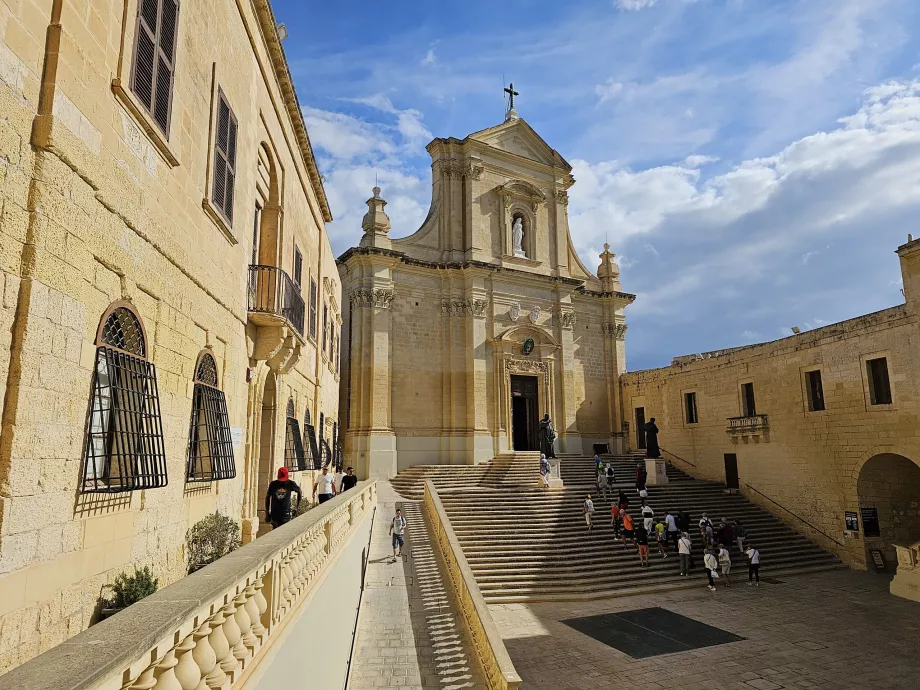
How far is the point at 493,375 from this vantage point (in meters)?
28.7

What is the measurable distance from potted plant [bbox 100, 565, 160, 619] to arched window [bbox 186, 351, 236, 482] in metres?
1.42

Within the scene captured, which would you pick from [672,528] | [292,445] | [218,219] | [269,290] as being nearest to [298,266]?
[269,290]

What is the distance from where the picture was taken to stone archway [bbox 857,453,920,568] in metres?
19.0

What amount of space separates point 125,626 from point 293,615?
2.79 meters

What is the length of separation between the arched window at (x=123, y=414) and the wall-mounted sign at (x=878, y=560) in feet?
70.1

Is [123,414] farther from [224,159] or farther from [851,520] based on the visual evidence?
[851,520]

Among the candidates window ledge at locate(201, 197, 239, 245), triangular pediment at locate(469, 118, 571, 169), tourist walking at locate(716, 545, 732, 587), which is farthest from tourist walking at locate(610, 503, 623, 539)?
triangular pediment at locate(469, 118, 571, 169)

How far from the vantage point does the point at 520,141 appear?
104 ft

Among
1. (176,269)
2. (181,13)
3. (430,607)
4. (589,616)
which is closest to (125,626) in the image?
(176,269)

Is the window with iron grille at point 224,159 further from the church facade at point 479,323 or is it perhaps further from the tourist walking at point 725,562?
the church facade at point 479,323

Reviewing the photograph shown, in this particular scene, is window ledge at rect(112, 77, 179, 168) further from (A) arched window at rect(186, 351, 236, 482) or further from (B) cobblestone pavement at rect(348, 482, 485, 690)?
(B) cobblestone pavement at rect(348, 482, 485, 690)

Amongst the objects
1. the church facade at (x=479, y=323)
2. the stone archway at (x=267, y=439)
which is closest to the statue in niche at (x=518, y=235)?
the church facade at (x=479, y=323)

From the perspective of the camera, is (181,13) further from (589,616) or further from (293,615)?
(589,616)

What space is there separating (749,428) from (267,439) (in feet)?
64.0
